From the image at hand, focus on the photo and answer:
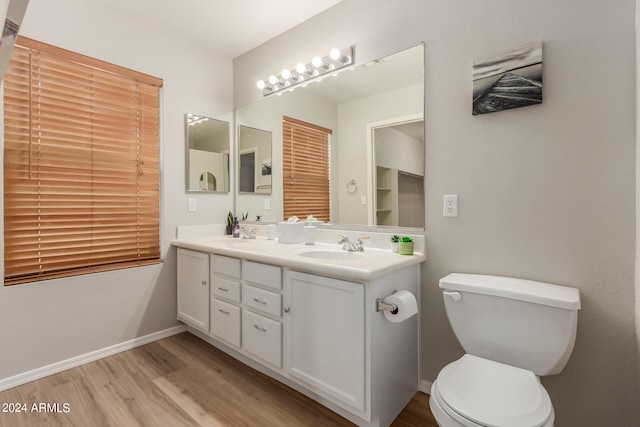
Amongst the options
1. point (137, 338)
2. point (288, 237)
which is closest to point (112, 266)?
point (137, 338)

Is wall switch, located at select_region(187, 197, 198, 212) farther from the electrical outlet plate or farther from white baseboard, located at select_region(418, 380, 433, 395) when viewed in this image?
white baseboard, located at select_region(418, 380, 433, 395)

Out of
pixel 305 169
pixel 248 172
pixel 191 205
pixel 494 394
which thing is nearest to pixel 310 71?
pixel 305 169

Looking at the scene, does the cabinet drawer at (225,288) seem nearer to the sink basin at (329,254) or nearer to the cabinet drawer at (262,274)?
the cabinet drawer at (262,274)

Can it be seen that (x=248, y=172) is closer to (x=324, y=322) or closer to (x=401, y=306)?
(x=324, y=322)

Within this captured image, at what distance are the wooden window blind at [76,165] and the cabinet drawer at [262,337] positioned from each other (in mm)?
1043

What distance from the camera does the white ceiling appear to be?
2.13 meters

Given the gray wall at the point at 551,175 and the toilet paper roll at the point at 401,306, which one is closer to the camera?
the gray wall at the point at 551,175

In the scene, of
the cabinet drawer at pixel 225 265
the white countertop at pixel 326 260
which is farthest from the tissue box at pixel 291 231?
the cabinet drawer at pixel 225 265

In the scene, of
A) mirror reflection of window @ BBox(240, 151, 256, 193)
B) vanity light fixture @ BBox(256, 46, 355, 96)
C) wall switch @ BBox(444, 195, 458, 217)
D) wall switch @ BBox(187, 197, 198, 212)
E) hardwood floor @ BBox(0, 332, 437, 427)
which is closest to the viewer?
hardwood floor @ BBox(0, 332, 437, 427)

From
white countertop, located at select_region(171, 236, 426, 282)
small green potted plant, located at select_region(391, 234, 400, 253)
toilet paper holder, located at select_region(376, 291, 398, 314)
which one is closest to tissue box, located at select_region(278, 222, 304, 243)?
white countertop, located at select_region(171, 236, 426, 282)

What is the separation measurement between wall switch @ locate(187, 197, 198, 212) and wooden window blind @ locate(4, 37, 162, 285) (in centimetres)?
24

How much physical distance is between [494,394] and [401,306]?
1.45ft

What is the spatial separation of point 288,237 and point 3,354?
1.74m

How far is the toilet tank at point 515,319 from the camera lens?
4.00 feet
